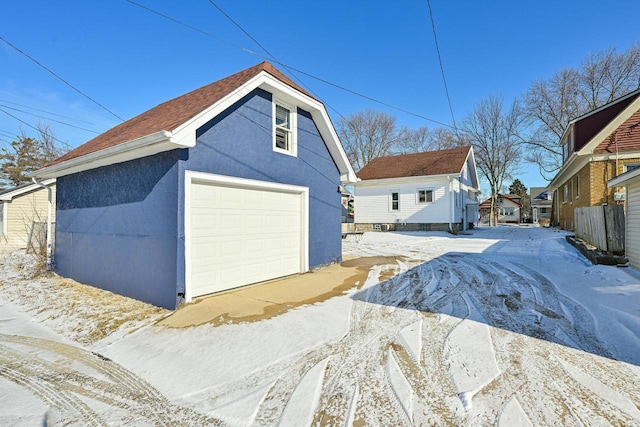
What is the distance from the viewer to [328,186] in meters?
8.98

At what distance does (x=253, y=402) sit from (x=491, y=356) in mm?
2386

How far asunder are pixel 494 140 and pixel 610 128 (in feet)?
65.1

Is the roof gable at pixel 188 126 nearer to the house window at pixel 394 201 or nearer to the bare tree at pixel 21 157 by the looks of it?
the house window at pixel 394 201

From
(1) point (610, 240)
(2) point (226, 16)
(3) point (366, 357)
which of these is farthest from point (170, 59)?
(1) point (610, 240)

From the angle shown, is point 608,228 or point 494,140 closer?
point 608,228

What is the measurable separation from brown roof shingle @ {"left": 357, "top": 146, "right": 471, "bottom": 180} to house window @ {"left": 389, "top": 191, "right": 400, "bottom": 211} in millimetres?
1230

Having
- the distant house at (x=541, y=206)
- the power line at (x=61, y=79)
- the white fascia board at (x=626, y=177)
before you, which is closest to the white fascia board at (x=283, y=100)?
the white fascia board at (x=626, y=177)

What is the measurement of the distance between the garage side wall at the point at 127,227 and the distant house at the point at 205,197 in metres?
0.02

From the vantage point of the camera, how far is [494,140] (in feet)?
104

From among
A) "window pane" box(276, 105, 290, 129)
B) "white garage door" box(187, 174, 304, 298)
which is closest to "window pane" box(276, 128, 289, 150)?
"window pane" box(276, 105, 290, 129)

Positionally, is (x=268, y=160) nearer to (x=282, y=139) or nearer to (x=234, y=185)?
(x=282, y=139)

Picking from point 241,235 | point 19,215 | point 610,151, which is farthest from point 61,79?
point 610,151

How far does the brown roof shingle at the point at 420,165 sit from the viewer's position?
20.2m

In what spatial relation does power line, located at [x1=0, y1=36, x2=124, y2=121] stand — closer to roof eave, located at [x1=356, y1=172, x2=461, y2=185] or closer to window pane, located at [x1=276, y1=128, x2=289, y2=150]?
window pane, located at [x1=276, y1=128, x2=289, y2=150]
